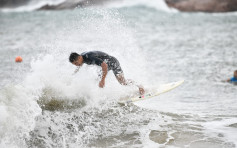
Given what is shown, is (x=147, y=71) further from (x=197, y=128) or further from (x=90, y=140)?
(x=90, y=140)

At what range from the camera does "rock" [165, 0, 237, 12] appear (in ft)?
109

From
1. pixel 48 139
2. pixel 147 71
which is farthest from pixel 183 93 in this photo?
pixel 48 139

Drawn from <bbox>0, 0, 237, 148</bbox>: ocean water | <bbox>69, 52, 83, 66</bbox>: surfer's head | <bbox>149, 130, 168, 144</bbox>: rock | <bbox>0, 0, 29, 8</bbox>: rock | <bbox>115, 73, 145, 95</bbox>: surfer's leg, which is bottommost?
<bbox>149, 130, 168, 144</bbox>: rock

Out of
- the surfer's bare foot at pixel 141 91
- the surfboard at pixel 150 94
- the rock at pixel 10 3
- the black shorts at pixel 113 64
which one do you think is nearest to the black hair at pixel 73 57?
the black shorts at pixel 113 64

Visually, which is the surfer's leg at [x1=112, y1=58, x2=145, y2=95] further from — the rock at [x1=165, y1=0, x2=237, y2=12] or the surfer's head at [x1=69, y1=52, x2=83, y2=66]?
the rock at [x1=165, y1=0, x2=237, y2=12]

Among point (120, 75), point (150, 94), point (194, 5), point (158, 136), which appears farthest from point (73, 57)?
point (194, 5)

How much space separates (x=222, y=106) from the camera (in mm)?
7336

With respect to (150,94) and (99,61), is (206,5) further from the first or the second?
(99,61)

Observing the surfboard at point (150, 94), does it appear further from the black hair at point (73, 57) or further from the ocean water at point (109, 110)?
the black hair at point (73, 57)

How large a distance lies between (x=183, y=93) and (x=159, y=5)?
3369 centimetres

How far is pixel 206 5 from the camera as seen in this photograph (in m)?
34.4

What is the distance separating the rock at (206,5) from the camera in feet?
109

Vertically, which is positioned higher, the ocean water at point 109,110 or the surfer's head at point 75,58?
the surfer's head at point 75,58

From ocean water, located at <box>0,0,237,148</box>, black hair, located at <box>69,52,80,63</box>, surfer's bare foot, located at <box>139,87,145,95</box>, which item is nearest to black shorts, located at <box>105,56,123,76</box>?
ocean water, located at <box>0,0,237,148</box>
